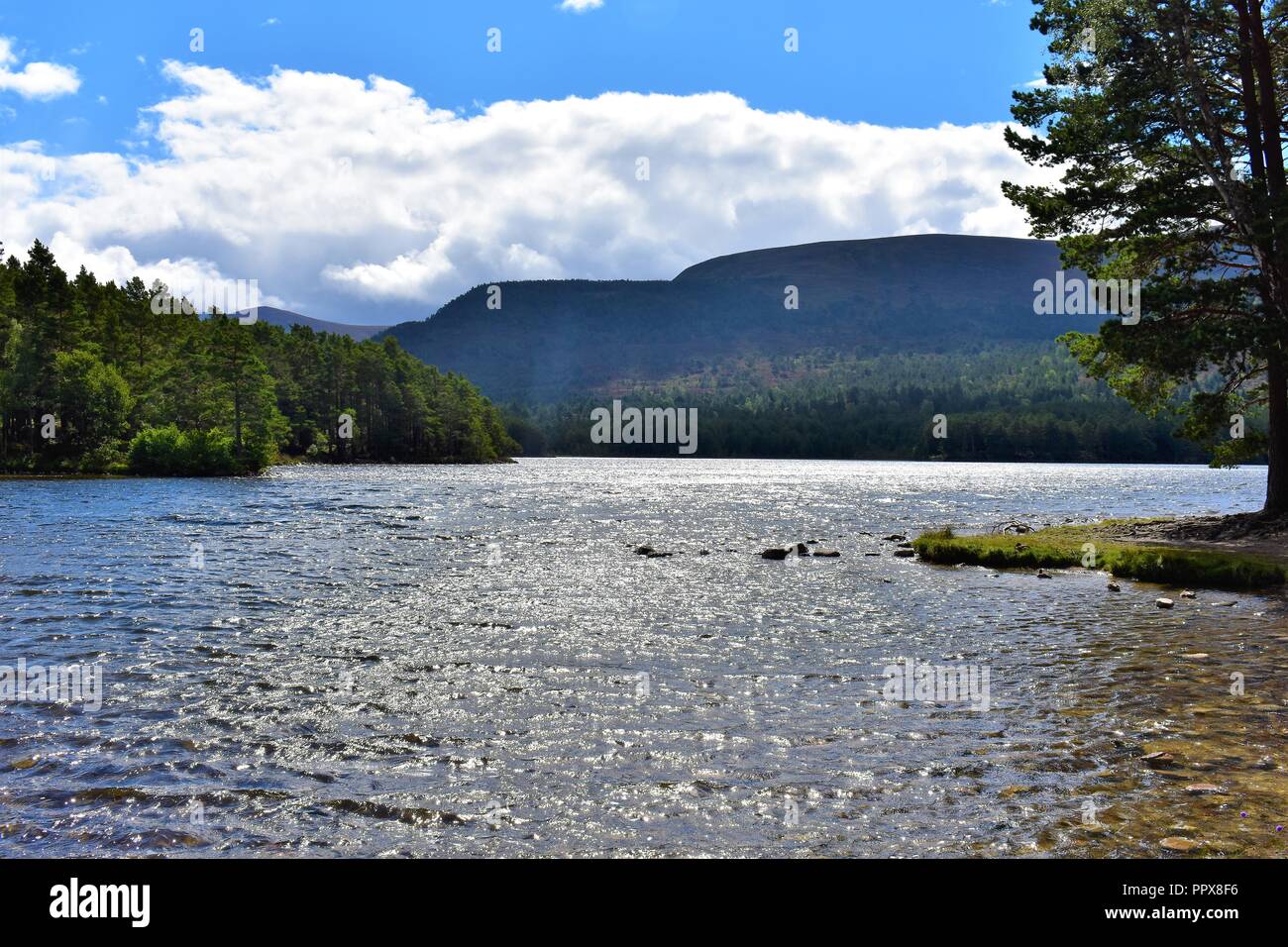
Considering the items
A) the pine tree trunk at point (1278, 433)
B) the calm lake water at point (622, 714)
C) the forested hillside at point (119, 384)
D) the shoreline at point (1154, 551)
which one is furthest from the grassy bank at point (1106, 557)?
the forested hillside at point (119, 384)

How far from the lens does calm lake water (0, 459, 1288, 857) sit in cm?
1021

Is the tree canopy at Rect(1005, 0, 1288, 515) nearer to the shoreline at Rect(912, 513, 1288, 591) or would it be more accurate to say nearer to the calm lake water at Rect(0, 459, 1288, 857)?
the shoreline at Rect(912, 513, 1288, 591)

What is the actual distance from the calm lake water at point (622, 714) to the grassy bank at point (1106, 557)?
5.99 feet

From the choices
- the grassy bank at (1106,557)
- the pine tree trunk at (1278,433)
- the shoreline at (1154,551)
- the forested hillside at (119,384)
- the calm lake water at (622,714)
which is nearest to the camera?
the calm lake water at (622,714)

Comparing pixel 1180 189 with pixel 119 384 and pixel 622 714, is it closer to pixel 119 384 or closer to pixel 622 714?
pixel 622 714

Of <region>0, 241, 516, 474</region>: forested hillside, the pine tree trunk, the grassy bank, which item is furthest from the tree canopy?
<region>0, 241, 516, 474</region>: forested hillside

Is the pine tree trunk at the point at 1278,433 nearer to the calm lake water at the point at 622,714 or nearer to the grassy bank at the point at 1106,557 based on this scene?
the grassy bank at the point at 1106,557

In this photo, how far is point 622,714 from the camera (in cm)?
1523

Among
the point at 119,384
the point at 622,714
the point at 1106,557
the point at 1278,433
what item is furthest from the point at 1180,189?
the point at 119,384

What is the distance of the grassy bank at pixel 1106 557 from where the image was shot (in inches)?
1172

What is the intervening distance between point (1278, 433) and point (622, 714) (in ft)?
122

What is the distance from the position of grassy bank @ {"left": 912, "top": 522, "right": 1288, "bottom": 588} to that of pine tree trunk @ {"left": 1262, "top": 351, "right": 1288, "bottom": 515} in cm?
700

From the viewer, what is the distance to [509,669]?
18516 millimetres
